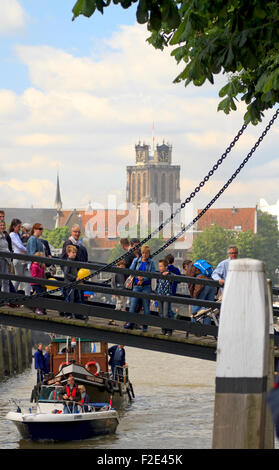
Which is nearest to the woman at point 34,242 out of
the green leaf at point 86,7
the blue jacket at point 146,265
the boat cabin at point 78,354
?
the blue jacket at point 146,265

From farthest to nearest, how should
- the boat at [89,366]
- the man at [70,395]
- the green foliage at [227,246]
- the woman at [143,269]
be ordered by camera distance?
the green foliage at [227,246] → the boat at [89,366] → the man at [70,395] → the woman at [143,269]

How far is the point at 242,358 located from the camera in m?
6.08

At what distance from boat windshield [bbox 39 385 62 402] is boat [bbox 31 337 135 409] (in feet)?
2.94

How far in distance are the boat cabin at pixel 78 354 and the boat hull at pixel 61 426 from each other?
3.91 metres

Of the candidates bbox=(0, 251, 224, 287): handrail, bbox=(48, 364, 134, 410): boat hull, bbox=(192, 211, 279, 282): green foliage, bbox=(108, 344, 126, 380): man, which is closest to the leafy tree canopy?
bbox=(0, 251, 224, 287): handrail

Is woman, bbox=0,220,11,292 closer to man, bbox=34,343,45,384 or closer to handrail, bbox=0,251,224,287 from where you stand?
handrail, bbox=0,251,224,287

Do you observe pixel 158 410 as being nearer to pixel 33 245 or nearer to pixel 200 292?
pixel 200 292

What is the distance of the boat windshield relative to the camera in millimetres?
27562

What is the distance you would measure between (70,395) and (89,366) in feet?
11.2

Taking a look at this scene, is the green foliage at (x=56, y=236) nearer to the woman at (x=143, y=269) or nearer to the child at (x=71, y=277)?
the child at (x=71, y=277)

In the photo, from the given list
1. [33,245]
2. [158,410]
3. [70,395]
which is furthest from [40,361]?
[33,245]

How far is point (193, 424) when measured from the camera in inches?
1212

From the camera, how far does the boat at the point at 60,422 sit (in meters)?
26.7
